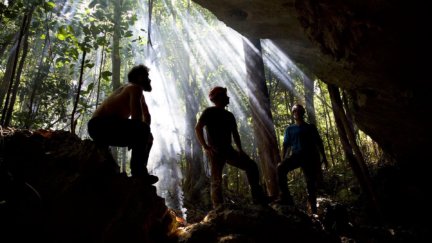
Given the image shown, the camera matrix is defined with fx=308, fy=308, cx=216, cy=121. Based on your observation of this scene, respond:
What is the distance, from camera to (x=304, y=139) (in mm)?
5074

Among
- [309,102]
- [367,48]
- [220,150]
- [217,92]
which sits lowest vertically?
[220,150]

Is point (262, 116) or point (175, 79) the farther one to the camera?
point (175, 79)

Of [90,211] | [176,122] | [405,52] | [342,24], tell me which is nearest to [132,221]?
[90,211]

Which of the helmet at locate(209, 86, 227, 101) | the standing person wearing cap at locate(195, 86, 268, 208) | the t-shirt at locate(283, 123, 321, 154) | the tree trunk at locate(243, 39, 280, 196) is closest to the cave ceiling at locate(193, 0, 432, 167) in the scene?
the tree trunk at locate(243, 39, 280, 196)

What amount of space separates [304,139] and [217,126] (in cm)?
164

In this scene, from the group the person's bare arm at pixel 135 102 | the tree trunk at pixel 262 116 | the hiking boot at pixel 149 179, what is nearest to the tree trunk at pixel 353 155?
the tree trunk at pixel 262 116

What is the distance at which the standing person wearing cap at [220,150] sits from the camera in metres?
4.13

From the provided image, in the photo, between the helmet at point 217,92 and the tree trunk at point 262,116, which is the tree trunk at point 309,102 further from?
the helmet at point 217,92

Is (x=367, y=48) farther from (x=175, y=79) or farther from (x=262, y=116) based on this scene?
(x=175, y=79)

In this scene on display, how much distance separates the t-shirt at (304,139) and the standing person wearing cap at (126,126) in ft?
8.44

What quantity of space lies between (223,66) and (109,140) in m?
17.1

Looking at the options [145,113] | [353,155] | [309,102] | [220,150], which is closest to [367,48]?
[353,155]

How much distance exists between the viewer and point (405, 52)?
168 inches

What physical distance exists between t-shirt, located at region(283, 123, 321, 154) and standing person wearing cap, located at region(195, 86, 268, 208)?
117cm
